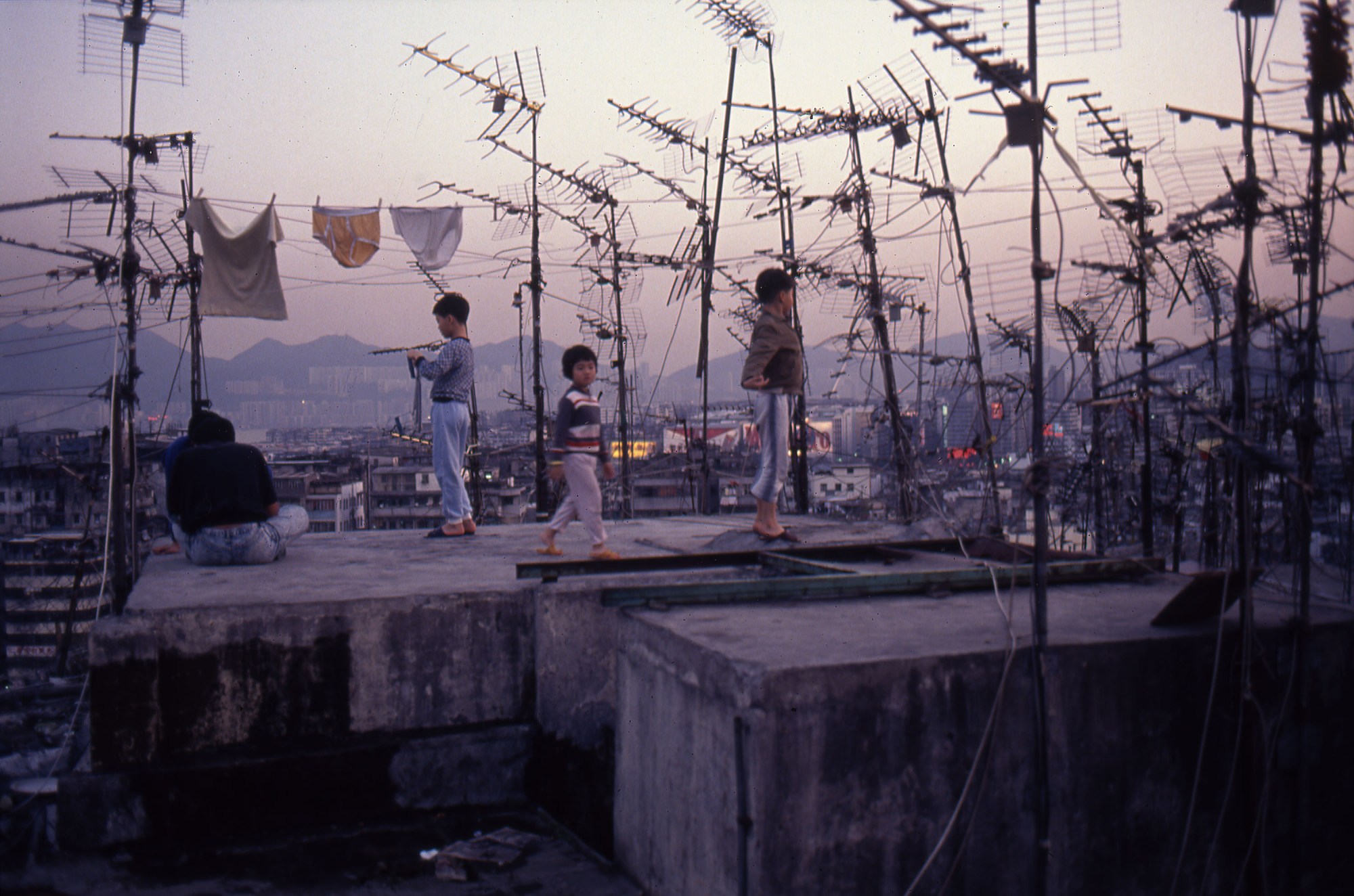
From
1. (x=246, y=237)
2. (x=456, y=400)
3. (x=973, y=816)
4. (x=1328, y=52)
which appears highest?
(x=246, y=237)

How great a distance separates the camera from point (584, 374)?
568 cm

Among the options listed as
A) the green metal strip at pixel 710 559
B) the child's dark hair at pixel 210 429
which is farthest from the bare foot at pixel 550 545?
the child's dark hair at pixel 210 429

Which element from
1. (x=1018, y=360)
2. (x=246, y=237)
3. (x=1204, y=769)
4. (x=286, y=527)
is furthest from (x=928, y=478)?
(x=246, y=237)

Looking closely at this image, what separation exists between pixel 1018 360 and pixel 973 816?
8.28 metres

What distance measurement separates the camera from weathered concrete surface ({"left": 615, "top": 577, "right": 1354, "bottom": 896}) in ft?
8.84

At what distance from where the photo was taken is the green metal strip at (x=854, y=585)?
3877 mm

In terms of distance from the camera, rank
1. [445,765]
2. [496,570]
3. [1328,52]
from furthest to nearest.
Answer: [496,570] → [445,765] → [1328,52]

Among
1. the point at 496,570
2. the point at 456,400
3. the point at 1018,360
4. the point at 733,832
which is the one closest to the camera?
the point at 733,832

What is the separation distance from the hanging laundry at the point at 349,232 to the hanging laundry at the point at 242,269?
1.35 metres

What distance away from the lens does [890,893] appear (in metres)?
2.81

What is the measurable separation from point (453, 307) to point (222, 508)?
2460 mm

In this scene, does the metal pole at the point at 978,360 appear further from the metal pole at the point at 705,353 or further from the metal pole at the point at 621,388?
the metal pole at the point at 621,388

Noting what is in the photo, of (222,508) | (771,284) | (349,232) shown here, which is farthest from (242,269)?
(771,284)

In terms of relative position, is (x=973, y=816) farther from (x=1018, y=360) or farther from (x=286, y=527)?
(x=1018, y=360)
